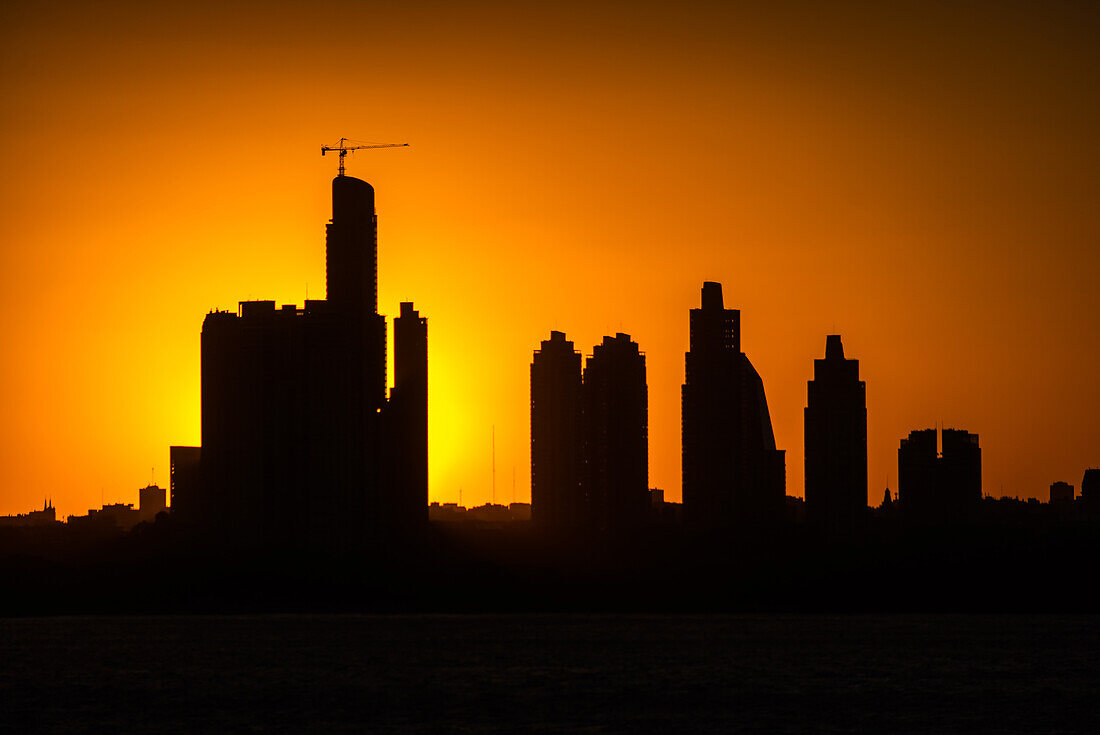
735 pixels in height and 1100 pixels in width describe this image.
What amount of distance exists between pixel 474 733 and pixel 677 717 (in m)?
24.7

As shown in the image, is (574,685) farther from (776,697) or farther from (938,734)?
(938,734)

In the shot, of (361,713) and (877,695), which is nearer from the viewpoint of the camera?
(361,713)

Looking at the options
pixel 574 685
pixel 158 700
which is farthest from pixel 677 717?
pixel 158 700

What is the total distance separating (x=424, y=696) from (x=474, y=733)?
117 ft

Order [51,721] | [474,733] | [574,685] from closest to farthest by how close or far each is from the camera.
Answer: [474,733] → [51,721] → [574,685]

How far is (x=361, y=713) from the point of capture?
550 ft

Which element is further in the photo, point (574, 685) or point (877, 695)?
point (574, 685)

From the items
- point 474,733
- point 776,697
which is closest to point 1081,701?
point 776,697

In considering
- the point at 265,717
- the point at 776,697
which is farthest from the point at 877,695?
the point at 265,717

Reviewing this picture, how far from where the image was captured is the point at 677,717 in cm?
16512

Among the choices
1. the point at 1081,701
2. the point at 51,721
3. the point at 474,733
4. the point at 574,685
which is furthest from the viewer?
the point at 574,685

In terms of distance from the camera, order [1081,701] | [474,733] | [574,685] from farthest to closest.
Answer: [574,685] < [1081,701] < [474,733]

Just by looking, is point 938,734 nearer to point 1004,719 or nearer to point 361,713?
point 1004,719

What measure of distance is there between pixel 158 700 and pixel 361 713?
29.1m
